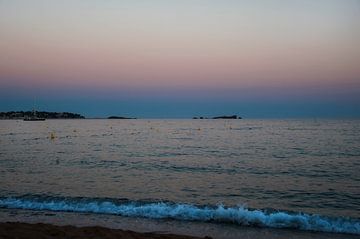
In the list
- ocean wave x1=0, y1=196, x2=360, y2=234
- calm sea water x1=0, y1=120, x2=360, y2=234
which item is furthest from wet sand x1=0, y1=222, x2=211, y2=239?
calm sea water x1=0, y1=120, x2=360, y2=234

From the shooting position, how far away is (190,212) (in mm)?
14992

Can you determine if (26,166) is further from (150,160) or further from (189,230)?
(189,230)

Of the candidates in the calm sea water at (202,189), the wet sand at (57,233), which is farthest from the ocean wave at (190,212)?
the wet sand at (57,233)

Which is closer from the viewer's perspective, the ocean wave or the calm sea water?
the ocean wave

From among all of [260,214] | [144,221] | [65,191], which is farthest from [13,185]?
[260,214]

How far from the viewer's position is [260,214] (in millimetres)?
14148

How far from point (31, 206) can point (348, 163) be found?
2463cm

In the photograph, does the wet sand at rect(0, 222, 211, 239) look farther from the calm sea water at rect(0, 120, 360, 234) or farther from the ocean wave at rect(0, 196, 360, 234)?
the calm sea water at rect(0, 120, 360, 234)

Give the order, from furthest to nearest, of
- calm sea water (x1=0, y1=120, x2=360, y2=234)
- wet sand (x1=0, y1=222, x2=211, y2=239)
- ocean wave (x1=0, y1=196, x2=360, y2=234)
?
calm sea water (x1=0, y1=120, x2=360, y2=234), ocean wave (x1=0, y1=196, x2=360, y2=234), wet sand (x1=0, y1=222, x2=211, y2=239)

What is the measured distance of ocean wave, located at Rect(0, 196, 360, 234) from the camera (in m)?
13.6

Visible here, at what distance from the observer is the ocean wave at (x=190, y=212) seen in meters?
13.6

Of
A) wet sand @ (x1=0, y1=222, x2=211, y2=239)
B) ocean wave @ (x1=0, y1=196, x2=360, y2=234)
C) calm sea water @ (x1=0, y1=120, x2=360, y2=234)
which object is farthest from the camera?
calm sea water @ (x1=0, y1=120, x2=360, y2=234)

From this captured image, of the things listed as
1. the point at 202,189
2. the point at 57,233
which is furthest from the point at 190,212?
the point at 57,233

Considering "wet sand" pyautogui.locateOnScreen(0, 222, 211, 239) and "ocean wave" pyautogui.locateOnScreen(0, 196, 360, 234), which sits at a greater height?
"wet sand" pyautogui.locateOnScreen(0, 222, 211, 239)
